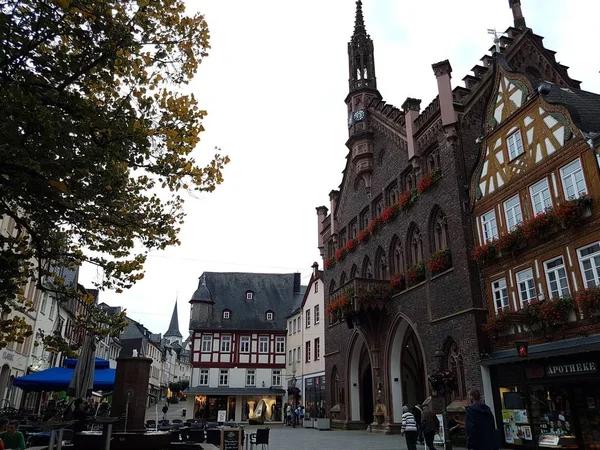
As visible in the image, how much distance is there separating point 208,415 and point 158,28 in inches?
1776

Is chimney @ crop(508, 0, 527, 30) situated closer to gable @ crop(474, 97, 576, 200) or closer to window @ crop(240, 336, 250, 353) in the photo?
gable @ crop(474, 97, 576, 200)

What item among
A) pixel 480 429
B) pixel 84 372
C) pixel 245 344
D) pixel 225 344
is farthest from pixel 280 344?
pixel 480 429

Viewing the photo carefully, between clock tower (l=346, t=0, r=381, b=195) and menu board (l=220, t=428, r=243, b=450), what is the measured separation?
60.6 ft

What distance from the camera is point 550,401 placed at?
14711 mm

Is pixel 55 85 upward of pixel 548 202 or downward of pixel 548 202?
downward

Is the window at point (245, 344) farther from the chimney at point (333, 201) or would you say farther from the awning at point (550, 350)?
the awning at point (550, 350)

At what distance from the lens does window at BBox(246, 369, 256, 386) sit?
4991 cm

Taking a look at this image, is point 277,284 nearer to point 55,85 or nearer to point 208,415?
point 208,415

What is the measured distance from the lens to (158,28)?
845 centimetres

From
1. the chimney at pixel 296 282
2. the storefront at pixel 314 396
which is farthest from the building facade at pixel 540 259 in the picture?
the chimney at pixel 296 282

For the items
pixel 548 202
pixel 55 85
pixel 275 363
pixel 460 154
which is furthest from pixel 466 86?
pixel 275 363

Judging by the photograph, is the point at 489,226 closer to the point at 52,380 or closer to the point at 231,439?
the point at 231,439

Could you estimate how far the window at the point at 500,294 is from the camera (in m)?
17.0

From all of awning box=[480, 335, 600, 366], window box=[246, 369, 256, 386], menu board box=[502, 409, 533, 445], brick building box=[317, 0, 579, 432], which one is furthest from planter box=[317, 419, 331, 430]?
window box=[246, 369, 256, 386]
